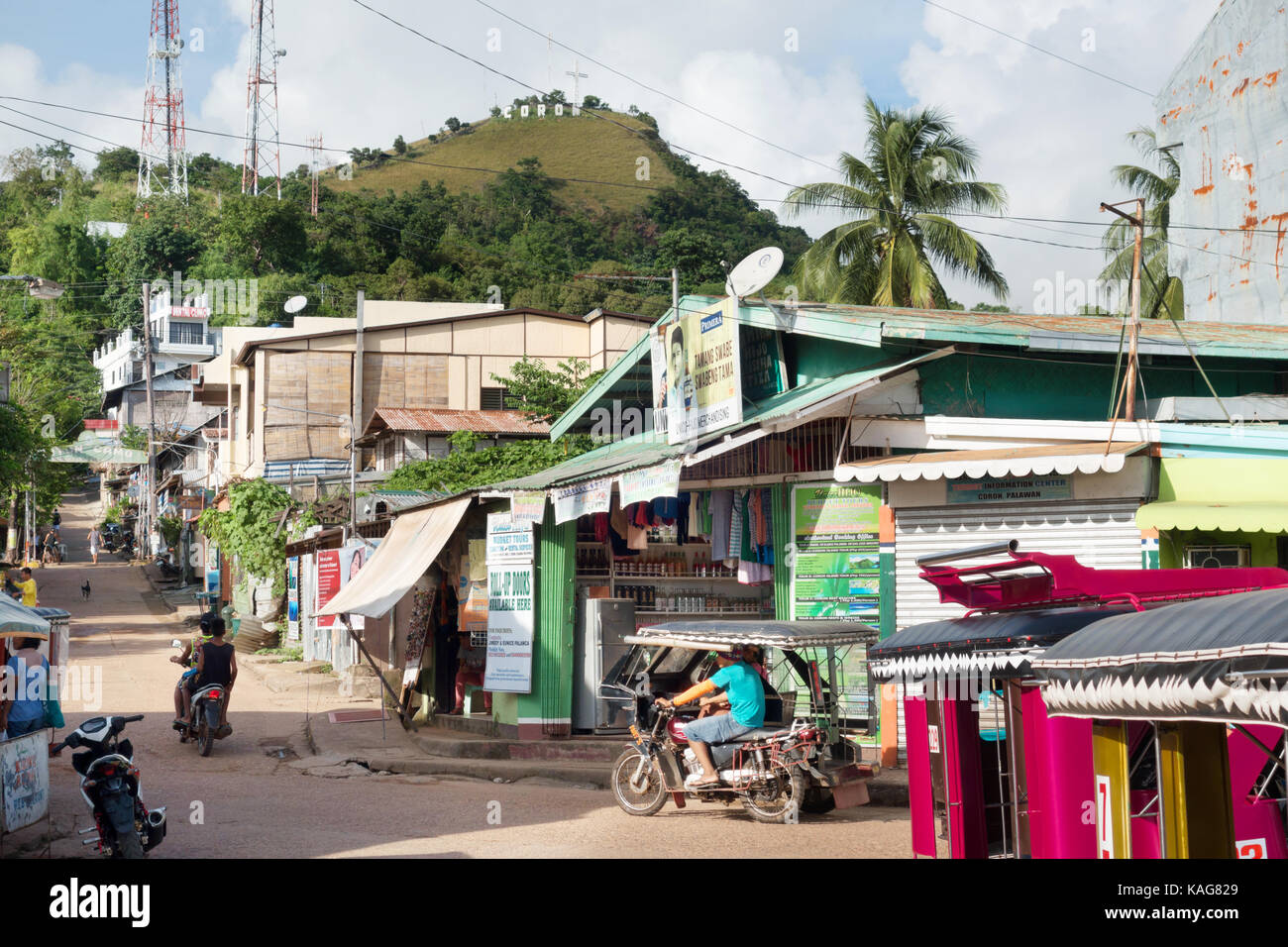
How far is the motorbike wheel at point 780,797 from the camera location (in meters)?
10.4

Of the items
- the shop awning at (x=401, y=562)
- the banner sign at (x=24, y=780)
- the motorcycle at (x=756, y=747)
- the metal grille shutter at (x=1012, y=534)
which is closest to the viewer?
the banner sign at (x=24, y=780)

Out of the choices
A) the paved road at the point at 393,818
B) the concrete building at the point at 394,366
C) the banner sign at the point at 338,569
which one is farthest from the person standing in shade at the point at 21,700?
the concrete building at the point at 394,366

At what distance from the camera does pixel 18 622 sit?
8633 millimetres

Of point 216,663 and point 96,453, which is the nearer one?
point 216,663

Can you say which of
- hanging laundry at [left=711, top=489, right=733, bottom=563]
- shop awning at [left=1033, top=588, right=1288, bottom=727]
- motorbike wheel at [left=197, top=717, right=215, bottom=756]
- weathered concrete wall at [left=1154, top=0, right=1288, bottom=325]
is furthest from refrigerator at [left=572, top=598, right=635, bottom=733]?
weathered concrete wall at [left=1154, top=0, right=1288, bottom=325]

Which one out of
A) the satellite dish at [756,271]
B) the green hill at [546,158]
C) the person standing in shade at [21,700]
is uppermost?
the green hill at [546,158]

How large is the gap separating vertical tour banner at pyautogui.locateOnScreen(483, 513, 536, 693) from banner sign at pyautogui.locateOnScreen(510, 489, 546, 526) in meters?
0.10

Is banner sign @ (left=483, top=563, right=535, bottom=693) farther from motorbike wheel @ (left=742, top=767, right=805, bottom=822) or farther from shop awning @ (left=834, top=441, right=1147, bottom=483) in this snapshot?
motorbike wheel @ (left=742, top=767, right=805, bottom=822)

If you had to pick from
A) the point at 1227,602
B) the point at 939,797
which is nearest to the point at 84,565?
the point at 939,797

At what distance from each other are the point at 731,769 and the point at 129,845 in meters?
4.85

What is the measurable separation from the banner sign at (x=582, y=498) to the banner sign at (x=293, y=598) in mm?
14743

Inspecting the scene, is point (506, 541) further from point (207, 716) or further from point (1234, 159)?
point (1234, 159)

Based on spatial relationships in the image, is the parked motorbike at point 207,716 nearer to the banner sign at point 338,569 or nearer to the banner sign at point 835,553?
the banner sign at point 338,569

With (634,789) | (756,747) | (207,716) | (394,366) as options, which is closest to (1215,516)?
(756,747)
